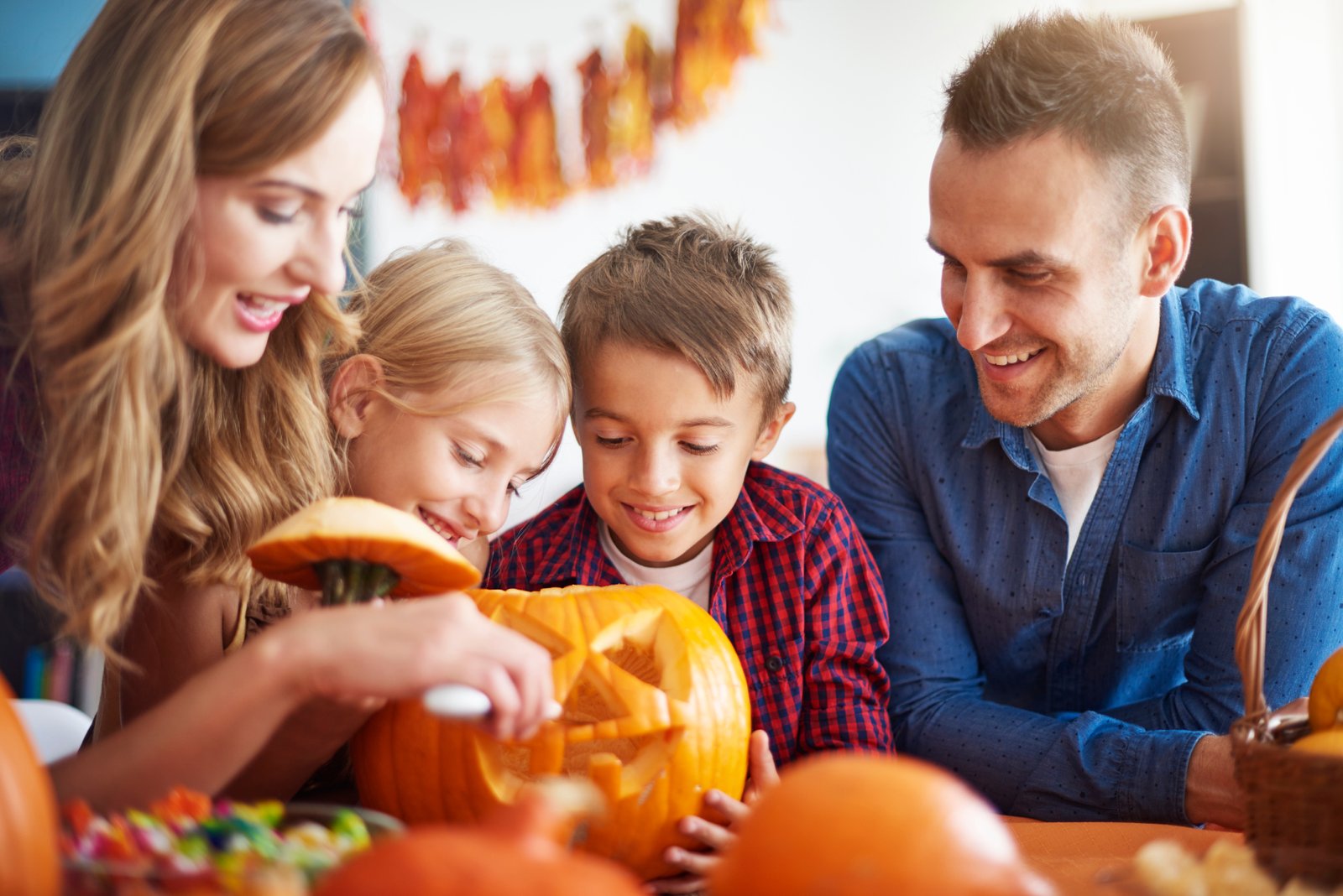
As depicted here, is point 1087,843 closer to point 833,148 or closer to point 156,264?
point 156,264

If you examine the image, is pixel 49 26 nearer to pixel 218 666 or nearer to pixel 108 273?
pixel 108 273

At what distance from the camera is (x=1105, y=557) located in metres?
1.70

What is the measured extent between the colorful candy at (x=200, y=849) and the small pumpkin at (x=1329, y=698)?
76 cm

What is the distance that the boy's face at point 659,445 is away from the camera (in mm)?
1538

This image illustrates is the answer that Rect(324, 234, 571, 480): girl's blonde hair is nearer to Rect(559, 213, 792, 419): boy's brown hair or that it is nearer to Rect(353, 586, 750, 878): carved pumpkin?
Rect(559, 213, 792, 419): boy's brown hair

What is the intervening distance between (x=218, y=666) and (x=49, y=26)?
3.15m

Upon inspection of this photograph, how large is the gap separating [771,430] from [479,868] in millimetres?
1223

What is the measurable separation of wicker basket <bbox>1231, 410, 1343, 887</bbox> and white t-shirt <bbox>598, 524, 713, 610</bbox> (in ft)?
2.78

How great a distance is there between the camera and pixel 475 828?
0.63m

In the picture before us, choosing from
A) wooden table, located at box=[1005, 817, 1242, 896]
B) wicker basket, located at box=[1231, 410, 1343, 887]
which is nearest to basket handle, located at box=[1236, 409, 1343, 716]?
wicker basket, located at box=[1231, 410, 1343, 887]

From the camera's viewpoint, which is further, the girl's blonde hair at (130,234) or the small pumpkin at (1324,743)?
the girl's blonde hair at (130,234)

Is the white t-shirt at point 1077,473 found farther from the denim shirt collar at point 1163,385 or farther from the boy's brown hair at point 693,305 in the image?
the boy's brown hair at point 693,305

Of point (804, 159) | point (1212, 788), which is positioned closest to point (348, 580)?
point (1212, 788)

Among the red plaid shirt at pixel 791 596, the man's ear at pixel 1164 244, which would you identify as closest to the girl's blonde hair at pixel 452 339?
the red plaid shirt at pixel 791 596
